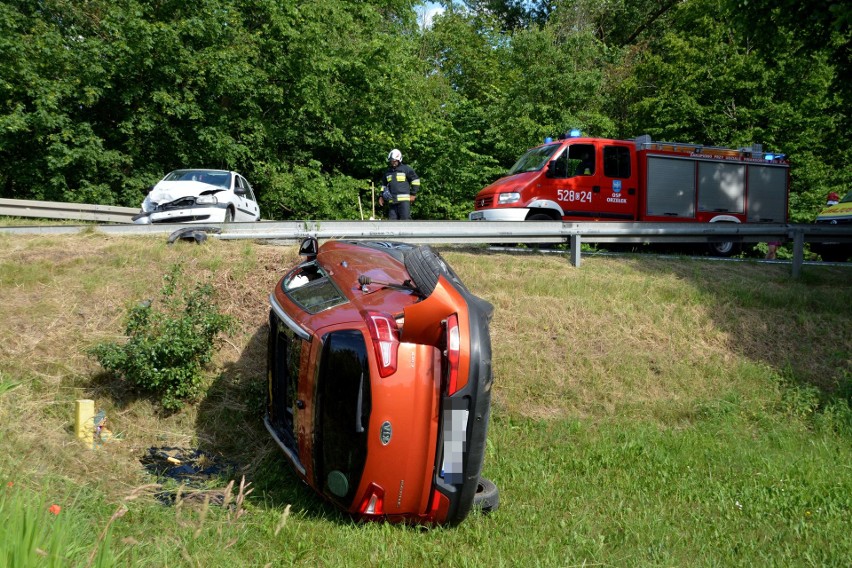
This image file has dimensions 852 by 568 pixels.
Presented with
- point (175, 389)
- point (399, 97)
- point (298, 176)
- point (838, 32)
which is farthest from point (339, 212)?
point (175, 389)

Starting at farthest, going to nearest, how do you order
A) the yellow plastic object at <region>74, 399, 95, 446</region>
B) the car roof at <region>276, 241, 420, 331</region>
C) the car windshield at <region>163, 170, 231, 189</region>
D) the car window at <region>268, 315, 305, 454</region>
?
the car windshield at <region>163, 170, 231, 189</region> → the yellow plastic object at <region>74, 399, 95, 446</region> → the car window at <region>268, 315, 305, 454</region> → the car roof at <region>276, 241, 420, 331</region>

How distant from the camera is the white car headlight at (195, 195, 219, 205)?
1350 centimetres

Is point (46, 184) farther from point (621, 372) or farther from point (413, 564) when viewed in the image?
point (413, 564)

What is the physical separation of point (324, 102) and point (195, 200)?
1020 cm

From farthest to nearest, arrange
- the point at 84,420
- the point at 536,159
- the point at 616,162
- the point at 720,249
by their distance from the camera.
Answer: the point at 616,162 < the point at 720,249 < the point at 536,159 < the point at 84,420

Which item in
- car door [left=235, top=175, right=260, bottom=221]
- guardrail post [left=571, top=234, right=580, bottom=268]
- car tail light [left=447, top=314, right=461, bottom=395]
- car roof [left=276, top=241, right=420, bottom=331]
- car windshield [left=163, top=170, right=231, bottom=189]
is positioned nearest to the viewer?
car tail light [left=447, top=314, right=461, bottom=395]

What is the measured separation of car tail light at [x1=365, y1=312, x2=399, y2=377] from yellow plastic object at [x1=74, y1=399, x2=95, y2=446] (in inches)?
116

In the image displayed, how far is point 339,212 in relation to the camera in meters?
22.2

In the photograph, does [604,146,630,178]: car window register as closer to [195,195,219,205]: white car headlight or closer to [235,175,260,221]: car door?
[235,175,260,221]: car door

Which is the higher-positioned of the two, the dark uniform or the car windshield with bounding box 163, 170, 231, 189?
the car windshield with bounding box 163, 170, 231, 189

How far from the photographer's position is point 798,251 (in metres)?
10.4

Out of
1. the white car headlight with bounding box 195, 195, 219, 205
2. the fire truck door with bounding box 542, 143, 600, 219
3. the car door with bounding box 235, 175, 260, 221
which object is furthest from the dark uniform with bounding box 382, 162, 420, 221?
the white car headlight with bounding box 195, 195, 219, 205

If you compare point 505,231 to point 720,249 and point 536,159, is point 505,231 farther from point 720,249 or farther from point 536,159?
point 720,249

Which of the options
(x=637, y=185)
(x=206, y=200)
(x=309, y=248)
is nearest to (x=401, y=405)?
(x=309, y=248)
